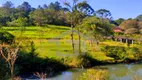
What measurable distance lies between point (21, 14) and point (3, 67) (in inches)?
2213

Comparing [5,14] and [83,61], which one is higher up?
[5,14]

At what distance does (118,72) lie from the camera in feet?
78.8

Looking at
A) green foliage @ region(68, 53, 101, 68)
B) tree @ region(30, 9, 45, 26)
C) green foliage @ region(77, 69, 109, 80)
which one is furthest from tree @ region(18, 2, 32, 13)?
green foliage @ region(77, 69, 109, 80)

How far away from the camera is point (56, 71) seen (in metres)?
22.9

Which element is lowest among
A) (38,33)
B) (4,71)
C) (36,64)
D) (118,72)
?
(118,72)

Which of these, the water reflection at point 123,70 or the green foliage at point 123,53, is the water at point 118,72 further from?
the green foliage at point 123,53

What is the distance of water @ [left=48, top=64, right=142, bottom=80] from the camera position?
69.5ft

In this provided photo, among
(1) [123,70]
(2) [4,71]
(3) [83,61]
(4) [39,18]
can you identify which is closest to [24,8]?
(4) [39,18]

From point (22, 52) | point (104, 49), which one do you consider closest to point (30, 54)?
point (22, 52)

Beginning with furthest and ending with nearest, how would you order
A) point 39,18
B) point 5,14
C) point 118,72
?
point 5,14 → point 39,18 → point 118,72

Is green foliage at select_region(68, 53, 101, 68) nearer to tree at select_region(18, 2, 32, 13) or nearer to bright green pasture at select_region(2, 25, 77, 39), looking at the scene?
bright green pasture at select_region(2, 25, 77, 39)

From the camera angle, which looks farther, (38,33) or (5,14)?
(5,14)

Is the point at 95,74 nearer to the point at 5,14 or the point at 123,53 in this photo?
the point at 123,53

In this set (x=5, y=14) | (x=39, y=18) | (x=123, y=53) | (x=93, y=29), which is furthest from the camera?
(x=5, y=14)
